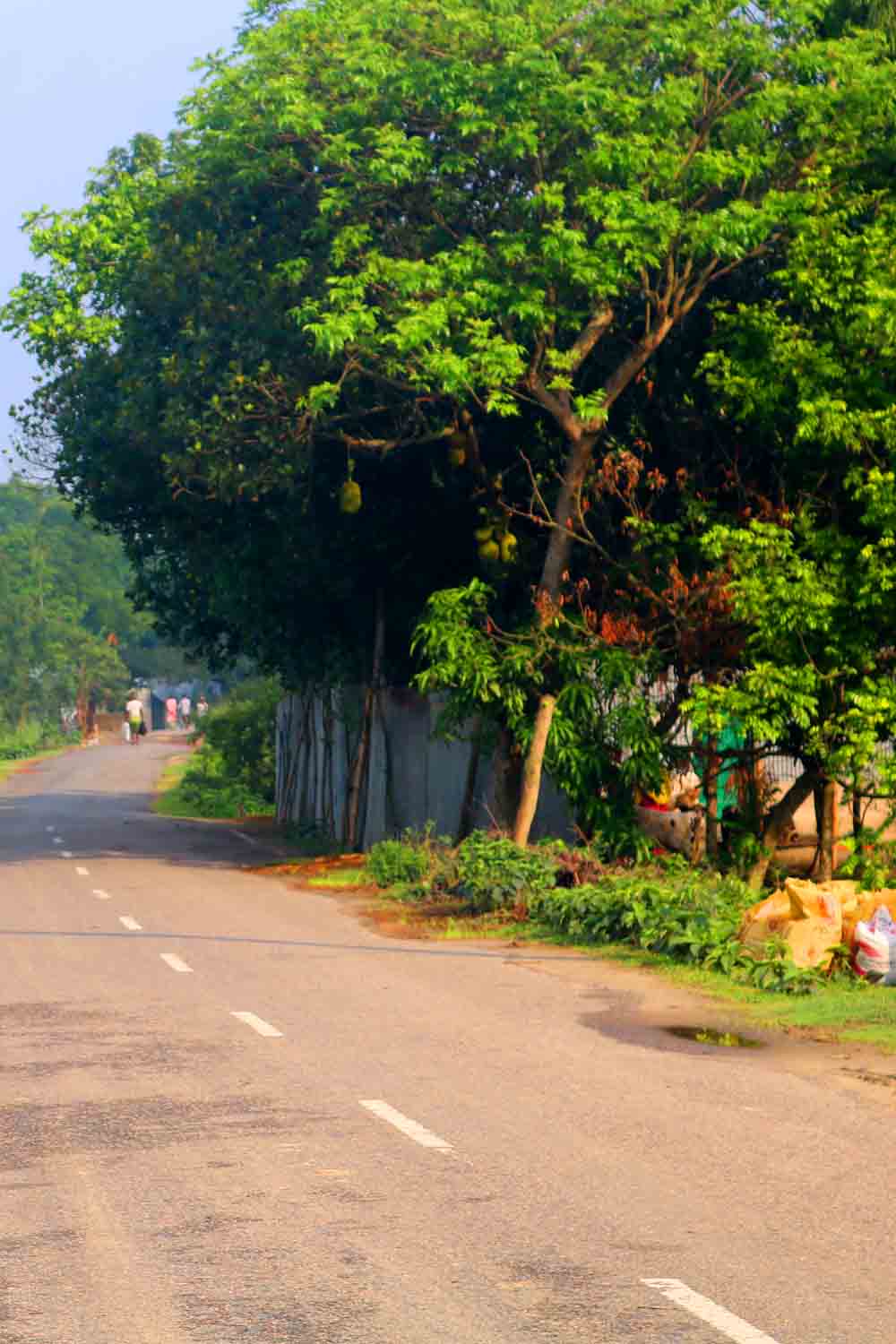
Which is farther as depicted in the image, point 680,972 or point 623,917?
point 623,917

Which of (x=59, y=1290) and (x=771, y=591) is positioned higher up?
(x=771, y=591)

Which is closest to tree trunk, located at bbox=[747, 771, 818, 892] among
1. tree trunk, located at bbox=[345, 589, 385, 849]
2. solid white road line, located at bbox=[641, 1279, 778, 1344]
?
tree trunk, located at bbox=[345, 589, 385, 849]

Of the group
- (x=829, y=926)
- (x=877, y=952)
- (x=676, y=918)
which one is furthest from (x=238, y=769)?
(x=877, y=952)

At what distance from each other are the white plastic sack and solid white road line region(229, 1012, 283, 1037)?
16.0 ft

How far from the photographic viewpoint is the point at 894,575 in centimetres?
2083

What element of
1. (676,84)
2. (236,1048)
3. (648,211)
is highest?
(676,84)

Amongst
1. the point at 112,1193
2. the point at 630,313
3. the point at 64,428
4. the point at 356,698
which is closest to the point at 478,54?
the point at 630,313

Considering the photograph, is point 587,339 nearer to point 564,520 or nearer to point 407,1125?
point 564,520

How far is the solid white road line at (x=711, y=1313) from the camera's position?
20.1ft

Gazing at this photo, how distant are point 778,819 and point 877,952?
25.9ft

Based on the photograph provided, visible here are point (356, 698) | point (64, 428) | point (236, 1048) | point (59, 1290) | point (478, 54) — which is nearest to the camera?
point (59, 1290)

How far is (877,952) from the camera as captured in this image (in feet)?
51.2

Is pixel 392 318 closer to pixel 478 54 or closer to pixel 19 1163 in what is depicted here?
pixel 478 54

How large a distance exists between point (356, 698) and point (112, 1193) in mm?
26580
